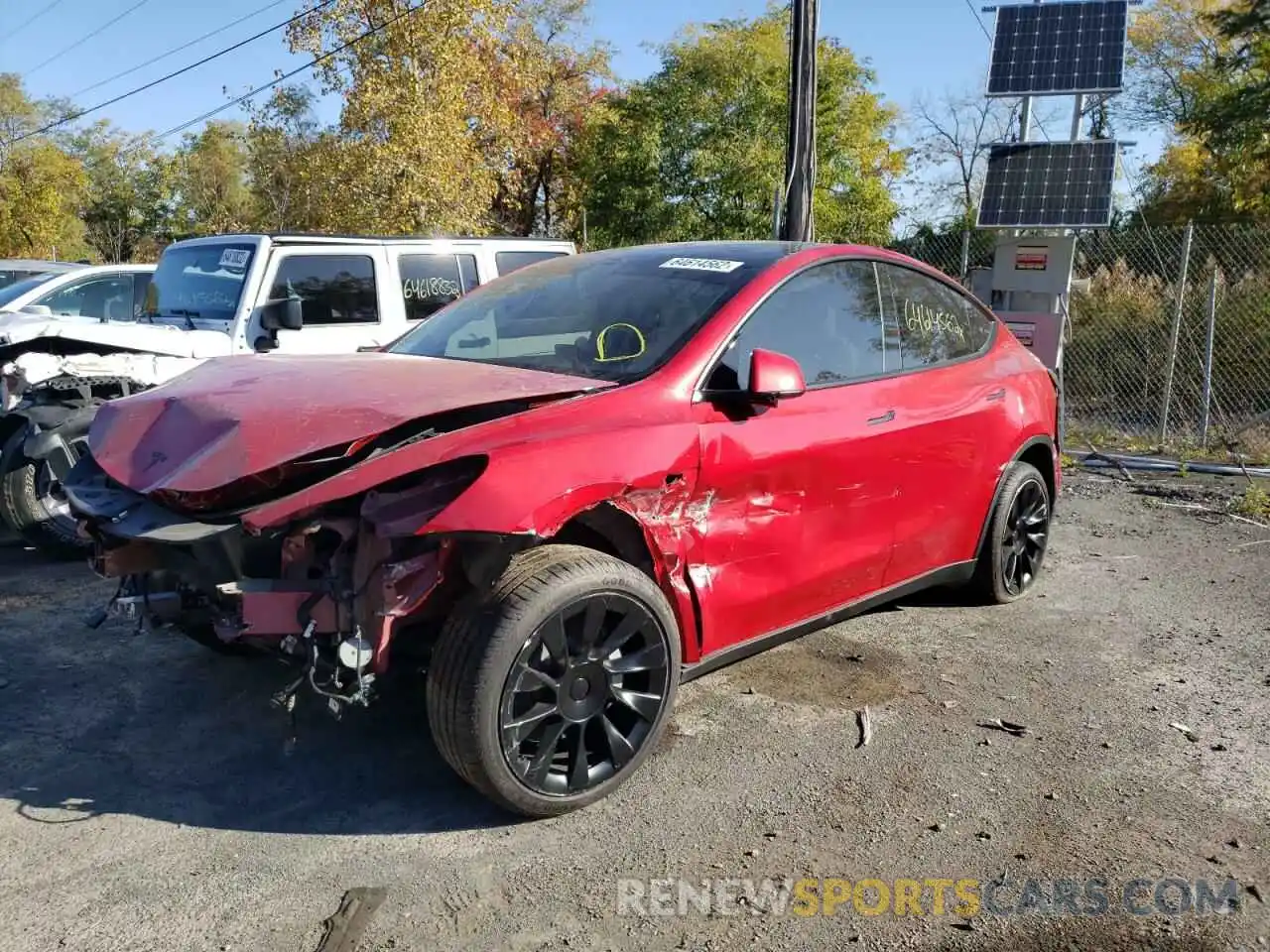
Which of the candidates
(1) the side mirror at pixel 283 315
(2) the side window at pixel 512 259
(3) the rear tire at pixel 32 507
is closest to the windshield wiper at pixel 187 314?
(1) the side mirror at pixel 283 315

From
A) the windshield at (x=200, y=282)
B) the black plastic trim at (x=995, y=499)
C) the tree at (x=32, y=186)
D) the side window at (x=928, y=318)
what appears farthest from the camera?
Result: the tree at (x=32, y=186)

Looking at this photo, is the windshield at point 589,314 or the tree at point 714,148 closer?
the windshield at point 589,314

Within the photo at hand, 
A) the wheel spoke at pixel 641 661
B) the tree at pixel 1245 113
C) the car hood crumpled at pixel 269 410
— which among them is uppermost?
the tree at pixel 1245 113

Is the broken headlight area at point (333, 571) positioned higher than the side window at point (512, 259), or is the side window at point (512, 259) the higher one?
the side window at point (512, 259)

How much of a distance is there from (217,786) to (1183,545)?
582 centimetres

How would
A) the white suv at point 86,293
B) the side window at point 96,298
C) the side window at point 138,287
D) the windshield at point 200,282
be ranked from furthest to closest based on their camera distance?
the side window at point 138,287 < the side window at point 96,298 < the white suv at point 86,293 < the windshield at point 200,282

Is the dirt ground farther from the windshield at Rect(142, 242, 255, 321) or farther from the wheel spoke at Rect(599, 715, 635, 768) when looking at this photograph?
the windshield at Rect(142, 242, 255, 321)

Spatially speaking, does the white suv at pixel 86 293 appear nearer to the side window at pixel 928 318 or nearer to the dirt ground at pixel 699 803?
the dirt ground at pixel 699 803

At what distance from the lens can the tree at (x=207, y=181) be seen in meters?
43.4

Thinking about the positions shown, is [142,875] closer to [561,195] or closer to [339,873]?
[339,873]

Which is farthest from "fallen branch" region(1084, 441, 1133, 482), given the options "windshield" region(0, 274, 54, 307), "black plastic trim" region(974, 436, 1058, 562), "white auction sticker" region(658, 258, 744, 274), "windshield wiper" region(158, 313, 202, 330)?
"windshield" region(0, 274, 54, 307)

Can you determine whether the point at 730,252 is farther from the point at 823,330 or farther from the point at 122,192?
the point at 122,192

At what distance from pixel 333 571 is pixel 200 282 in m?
4.97

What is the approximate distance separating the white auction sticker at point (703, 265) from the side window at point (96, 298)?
668 cm
